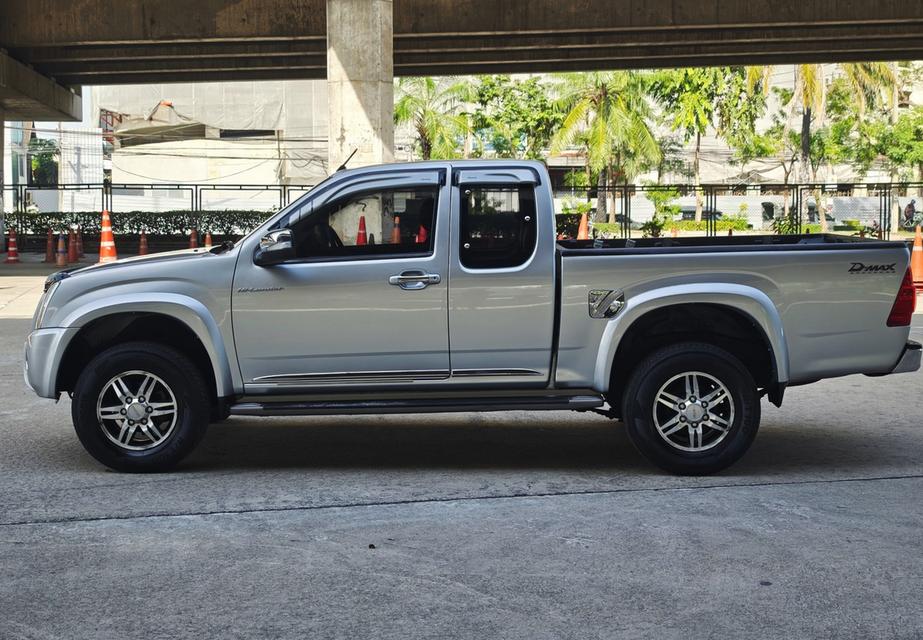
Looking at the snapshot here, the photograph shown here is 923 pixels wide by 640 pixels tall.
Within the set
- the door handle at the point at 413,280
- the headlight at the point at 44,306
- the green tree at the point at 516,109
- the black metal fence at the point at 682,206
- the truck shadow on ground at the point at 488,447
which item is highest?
the green tree at the point at 516,109

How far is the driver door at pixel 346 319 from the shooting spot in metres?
7.09

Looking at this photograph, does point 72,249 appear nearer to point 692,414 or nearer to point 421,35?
point 421,35

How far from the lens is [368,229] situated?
23.7 feet

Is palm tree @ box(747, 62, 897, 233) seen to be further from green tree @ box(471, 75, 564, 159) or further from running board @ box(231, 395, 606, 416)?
running board @ box(231, 395, 606, 416)

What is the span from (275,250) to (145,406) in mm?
1210

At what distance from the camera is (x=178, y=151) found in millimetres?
64000

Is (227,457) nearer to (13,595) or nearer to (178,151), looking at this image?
(13,595)

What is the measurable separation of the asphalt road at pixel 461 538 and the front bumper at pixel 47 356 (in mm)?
519

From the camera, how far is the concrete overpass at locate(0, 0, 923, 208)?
21219 millimetres

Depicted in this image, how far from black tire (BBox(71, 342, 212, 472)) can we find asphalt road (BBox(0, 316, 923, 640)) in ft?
0.45

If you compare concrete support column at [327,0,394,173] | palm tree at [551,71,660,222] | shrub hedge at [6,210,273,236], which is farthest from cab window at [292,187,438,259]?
palm tree at [551,71,660,222]

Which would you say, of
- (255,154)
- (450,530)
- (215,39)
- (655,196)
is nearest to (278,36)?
(215,39)

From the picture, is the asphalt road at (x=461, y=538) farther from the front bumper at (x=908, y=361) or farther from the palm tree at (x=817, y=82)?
the palm tree at (x=817, y=82)

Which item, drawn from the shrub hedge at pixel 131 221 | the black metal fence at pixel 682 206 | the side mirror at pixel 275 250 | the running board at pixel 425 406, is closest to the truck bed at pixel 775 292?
the running board at pixel 425 406
